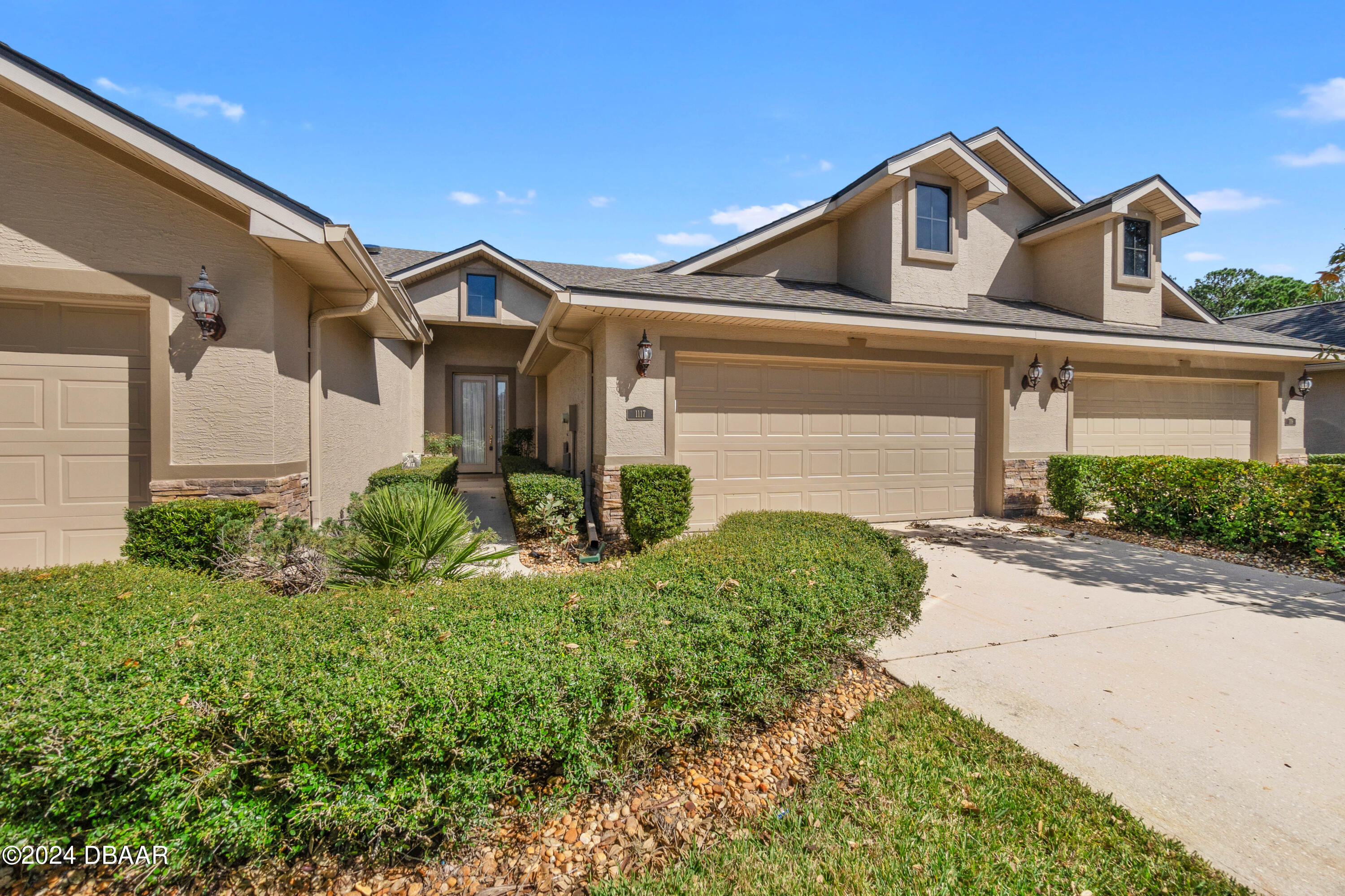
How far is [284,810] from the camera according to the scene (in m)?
1.88

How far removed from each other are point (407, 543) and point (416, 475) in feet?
14.3

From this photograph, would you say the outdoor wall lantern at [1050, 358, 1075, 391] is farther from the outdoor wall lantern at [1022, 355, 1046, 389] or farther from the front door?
the front door

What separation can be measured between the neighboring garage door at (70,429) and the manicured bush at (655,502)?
15.3 ft

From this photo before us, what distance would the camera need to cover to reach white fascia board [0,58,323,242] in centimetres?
428

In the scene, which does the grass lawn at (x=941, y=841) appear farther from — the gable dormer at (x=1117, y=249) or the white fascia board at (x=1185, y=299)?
the white fascia board at (x=1185, y=299)

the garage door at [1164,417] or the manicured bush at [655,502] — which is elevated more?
the garage door at [1164,417]

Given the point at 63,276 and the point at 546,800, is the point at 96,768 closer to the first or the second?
the point at 546,800

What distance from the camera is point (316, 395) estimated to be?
616 cm

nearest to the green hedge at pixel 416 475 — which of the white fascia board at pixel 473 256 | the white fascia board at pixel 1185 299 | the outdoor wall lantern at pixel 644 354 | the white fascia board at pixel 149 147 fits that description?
the outdoor wall lantern at pixel 644 354

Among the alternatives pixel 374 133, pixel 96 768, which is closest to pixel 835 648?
pixel 96 768

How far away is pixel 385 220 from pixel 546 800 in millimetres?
18116

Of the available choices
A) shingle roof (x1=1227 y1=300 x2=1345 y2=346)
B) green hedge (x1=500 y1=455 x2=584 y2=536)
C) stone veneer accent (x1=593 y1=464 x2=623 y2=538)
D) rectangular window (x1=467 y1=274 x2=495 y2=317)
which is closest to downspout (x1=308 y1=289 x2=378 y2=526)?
green hedge (x1=500 y1=455 x2=584 y2=536)

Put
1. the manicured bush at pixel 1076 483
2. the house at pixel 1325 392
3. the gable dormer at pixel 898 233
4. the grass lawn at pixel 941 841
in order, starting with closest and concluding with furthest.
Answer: the grass lawn at pixel 941 841
the gable dormer at pixel 898 233
the manicured bush at pixel 1076 483
the house at pixel 1325 392

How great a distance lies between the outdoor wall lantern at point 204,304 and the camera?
4.70 metres
